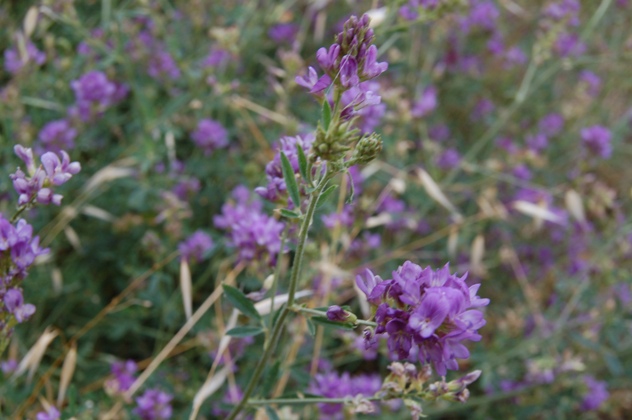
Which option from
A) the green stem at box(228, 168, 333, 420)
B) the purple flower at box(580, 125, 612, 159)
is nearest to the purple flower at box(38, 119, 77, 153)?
the green stem at box(228, 168, 333, 420)

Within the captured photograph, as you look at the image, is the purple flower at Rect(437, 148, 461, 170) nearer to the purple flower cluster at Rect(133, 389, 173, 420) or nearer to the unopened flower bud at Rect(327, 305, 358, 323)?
the purple flower cluster at Rect(133, 389, 173, 420)

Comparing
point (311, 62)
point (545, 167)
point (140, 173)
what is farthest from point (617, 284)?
point (140, 173)

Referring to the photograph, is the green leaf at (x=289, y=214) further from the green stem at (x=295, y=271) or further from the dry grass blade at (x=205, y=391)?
the dry grass blade at (x=205, y=391)

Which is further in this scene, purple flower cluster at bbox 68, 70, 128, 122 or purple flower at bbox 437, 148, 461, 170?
purple flower at bbox 437, 148, 461, 170

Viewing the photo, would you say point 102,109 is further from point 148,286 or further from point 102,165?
point 148,286

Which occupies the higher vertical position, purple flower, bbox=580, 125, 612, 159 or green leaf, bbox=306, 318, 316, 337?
purple flower, bbox=580, 125, 612, 159

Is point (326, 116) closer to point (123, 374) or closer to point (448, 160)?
point (123, 374)

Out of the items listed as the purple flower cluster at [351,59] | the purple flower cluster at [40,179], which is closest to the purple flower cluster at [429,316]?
the purple flower cluster at [351,59]
